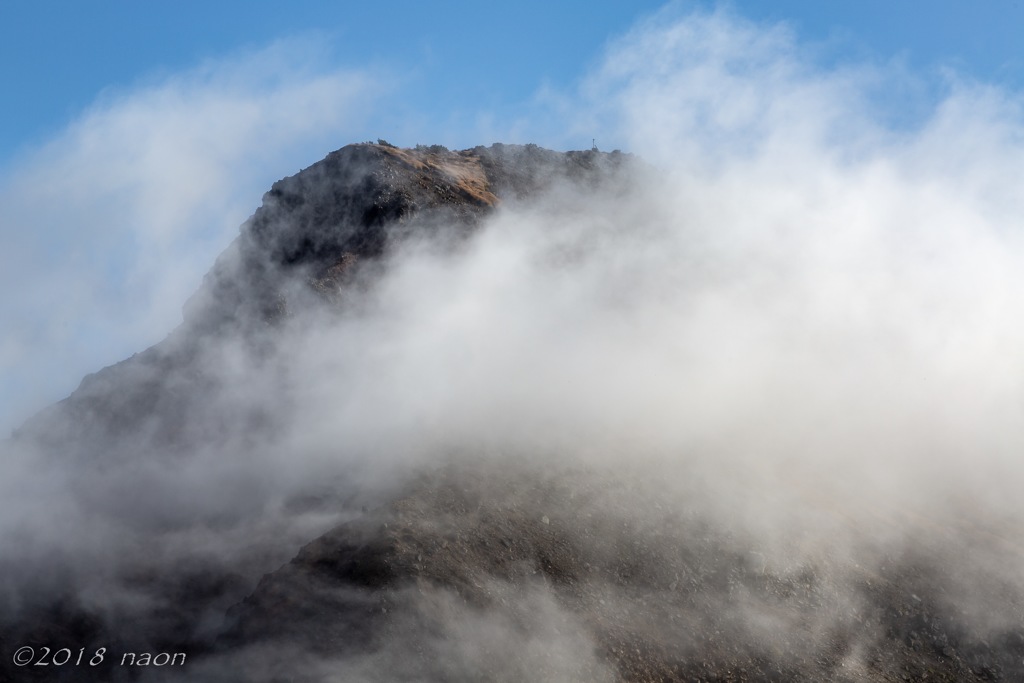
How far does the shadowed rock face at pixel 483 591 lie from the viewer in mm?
21156

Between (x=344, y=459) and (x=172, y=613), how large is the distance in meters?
7.09

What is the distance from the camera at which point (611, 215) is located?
4925cm

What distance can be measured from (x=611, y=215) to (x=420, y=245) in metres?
12.4

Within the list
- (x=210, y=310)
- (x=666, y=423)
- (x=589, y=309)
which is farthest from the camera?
(x=589, y=309)

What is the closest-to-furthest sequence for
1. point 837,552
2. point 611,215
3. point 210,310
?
point 837,552, point 210,310, point 611,215

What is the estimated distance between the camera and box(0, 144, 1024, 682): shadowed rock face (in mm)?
21156

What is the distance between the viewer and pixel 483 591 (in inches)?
891

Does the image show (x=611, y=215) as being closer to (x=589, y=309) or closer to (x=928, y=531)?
(x=589, y=309)

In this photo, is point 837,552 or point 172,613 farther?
point 837,552

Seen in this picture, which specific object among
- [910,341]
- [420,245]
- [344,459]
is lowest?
[344,459]

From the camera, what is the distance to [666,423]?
33.3m

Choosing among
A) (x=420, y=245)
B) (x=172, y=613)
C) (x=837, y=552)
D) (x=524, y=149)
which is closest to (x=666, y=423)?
(x=837, y=552)

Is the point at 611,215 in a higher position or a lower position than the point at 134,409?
higher

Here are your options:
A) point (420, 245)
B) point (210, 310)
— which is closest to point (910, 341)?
point (420, 245)
